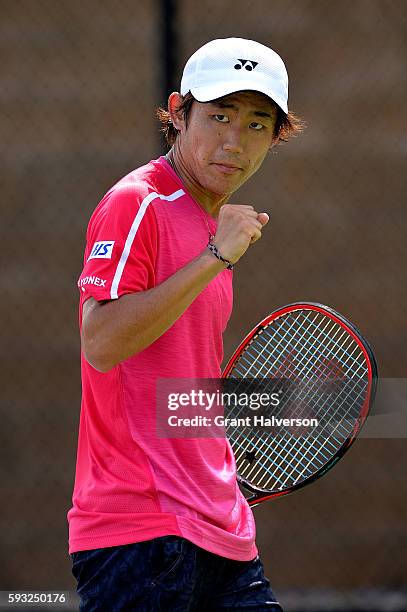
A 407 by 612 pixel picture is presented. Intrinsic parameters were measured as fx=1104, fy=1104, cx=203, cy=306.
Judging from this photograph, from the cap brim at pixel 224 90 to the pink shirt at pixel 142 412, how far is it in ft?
0.62

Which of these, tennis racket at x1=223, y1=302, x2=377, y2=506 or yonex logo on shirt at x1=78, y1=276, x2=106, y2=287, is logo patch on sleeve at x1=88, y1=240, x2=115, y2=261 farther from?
tennis racket at x1=223, y1=302, x2=377, y2=506

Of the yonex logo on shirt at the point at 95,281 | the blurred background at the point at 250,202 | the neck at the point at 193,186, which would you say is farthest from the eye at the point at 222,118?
the blurred background at the point at 250,202

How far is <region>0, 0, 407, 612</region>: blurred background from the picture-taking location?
4.23 meters

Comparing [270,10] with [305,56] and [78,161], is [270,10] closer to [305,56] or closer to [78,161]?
[305,56]

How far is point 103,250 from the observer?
1862 millimetres

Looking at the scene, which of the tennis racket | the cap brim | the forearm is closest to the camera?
the forearm

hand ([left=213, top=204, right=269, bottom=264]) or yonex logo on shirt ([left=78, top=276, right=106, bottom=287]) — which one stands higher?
hand ([left=213, top=204, right=269, bottom=264])

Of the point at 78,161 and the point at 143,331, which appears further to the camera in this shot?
the point at 78,161

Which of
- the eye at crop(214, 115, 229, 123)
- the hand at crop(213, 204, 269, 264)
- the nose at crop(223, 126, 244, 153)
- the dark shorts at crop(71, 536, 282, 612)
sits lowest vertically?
the dark shorts at crop(71, 536, 282, 612)

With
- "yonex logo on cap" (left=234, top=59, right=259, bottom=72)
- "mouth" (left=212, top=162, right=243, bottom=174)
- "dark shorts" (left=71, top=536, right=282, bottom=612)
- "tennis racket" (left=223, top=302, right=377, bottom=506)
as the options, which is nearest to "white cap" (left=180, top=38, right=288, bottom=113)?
"yonex logo on cap" (left=234, top=59, right=259, bottom=72)

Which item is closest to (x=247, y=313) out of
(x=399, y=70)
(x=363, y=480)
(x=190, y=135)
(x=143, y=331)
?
(x=363, y=480)

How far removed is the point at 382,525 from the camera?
4.25 metres

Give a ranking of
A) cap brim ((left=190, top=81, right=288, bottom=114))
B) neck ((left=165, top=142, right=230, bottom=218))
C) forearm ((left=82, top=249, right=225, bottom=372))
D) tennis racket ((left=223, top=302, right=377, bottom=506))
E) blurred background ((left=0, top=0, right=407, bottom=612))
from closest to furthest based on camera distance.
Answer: forearm ((left=82, top=249, right=225, bottom=372))
cap brim ((left=190, top=81, right=288, bottom=114))
neck ((left=165, top=142, right=230, bottom=218))
tennis racket ((left=223, top=302, right=377, bottom=506))
blurred background ((left=0, top=0, right=407, bottom=612))

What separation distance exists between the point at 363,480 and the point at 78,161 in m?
1.66
